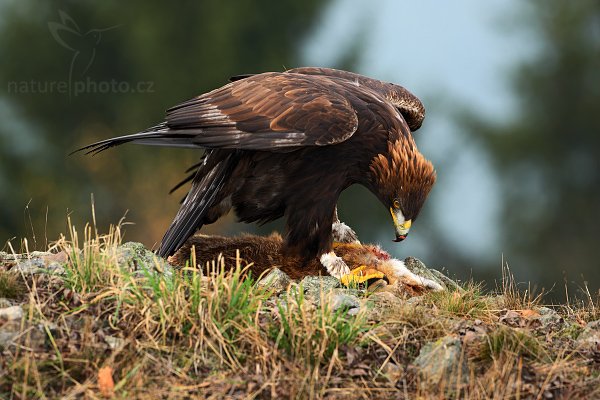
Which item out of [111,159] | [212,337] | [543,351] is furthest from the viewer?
[111,159]

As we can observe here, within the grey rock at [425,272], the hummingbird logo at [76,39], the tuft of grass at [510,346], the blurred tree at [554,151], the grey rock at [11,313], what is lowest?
the blurred tree at [554,151]

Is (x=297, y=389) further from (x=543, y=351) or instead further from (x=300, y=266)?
(x=300, y=266)

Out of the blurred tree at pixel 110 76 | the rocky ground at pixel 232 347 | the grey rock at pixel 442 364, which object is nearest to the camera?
the rocky ground at pixel 232 347

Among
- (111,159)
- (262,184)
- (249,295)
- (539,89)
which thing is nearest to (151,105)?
(111,159)

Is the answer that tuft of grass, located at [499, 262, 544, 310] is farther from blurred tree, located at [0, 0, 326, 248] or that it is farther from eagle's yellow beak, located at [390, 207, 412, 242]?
blurred tree, located at [0, 0, 326, 248]

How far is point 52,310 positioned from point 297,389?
61.5 inches

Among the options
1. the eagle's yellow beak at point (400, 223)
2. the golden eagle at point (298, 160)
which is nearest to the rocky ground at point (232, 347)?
the golden eagle at point (298, 160)

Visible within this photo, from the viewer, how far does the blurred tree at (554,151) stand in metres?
20.8

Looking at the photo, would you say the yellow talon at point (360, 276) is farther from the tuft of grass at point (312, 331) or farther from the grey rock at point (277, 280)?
the tuft of grass at point (312, 331)

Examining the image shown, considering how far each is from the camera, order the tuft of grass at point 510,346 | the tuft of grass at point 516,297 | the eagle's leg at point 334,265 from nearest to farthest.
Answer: the tuft of grass at point 510,346, the tuft of grass at point 516,297, the eagle's leg at point 334,265

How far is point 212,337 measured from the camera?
508cm

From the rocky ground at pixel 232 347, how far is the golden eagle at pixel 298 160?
1.83 m

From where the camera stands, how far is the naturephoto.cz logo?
19859 mm

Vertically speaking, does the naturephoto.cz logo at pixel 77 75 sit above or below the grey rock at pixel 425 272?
below
